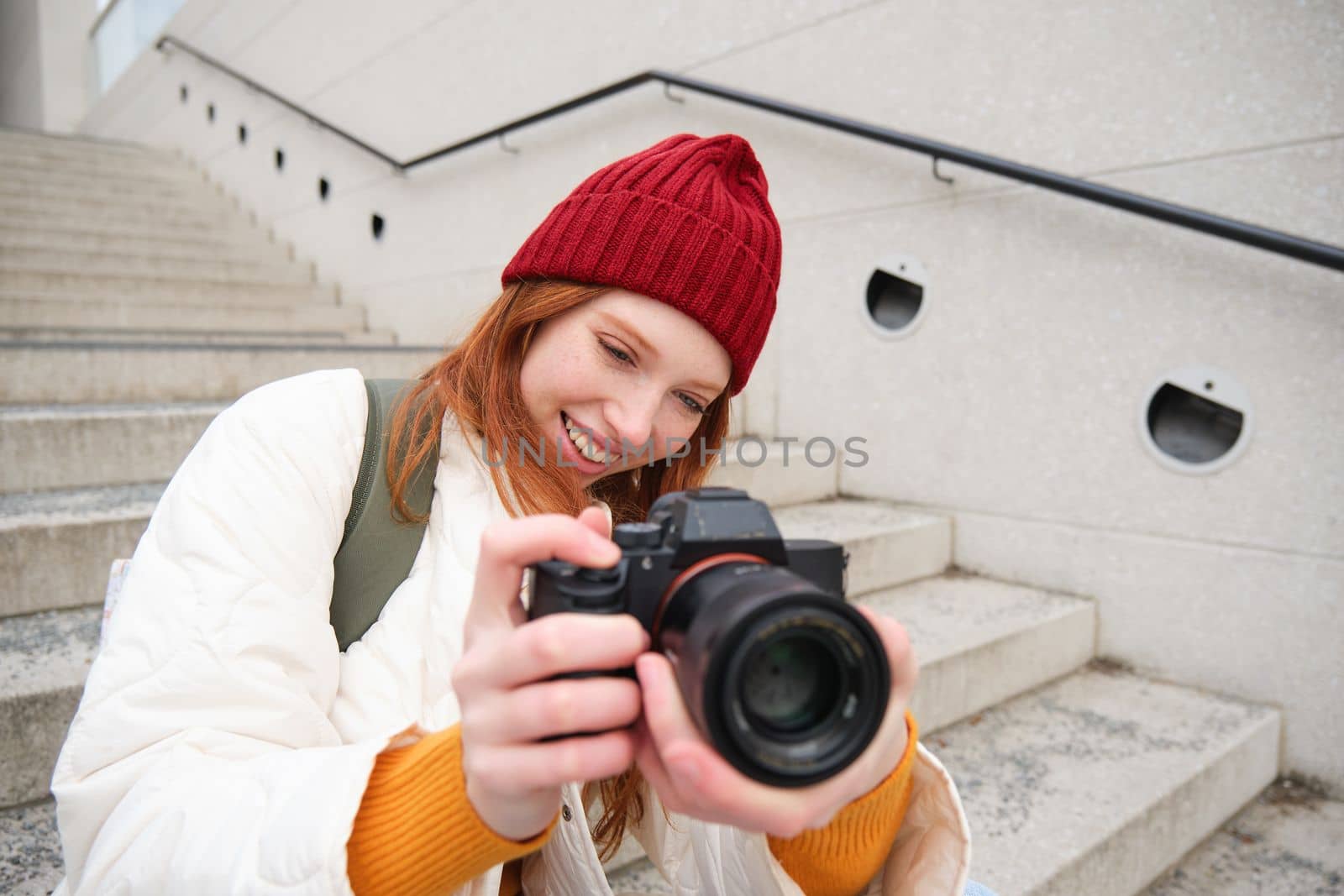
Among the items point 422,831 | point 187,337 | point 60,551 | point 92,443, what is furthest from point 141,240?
point 422,831

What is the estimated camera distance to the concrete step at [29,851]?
0.97 m

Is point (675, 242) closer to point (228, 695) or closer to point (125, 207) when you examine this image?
point (228, 695)

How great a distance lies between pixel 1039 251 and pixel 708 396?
1.42 m

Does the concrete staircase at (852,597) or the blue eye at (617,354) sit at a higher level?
the blue eye at (617,354)

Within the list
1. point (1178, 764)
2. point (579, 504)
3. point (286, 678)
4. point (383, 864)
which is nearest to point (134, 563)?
point (286, 678)

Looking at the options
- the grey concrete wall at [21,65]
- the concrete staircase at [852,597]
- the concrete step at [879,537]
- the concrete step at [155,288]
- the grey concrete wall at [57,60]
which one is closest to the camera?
Result: the concrete staircase at [852,597]

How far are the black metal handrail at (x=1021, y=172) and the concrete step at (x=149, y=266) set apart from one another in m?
1.69

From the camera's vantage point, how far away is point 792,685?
0.53 m

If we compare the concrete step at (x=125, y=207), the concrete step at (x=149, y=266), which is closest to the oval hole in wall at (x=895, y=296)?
the concrete step at (x=149, y=266)

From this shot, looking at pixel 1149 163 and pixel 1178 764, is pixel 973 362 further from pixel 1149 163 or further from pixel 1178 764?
pixel 1178 764

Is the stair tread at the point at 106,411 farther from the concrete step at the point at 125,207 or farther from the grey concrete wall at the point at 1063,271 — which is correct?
the concrete step at the point at 125,207

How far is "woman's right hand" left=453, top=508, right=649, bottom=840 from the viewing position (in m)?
0.51

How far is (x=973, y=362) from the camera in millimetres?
2176

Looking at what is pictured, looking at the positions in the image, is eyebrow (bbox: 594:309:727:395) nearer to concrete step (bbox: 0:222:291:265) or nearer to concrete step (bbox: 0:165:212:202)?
concrete step (bbox: 0:222:291:265)
